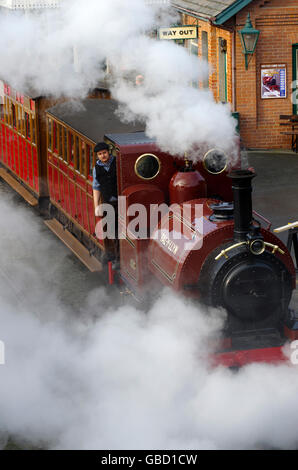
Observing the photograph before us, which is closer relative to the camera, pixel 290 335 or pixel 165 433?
pixel 165 433

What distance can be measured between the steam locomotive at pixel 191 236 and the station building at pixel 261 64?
7386 mm

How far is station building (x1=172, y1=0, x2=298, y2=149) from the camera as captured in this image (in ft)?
55.4

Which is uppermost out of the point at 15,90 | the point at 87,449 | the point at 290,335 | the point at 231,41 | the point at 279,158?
the point at 231,41

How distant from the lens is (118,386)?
677 centimetres

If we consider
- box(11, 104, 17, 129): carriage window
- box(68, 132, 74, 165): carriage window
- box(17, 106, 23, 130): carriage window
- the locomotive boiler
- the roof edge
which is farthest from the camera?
the roof edge

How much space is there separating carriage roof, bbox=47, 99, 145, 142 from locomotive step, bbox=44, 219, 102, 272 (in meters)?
1.61

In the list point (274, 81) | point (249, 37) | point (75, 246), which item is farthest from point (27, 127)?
point (274, 81)

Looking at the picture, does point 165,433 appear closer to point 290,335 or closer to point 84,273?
point 290,335

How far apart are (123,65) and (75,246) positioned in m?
3.10

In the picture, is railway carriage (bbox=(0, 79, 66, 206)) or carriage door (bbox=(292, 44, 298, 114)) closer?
railway carriage (bbox=(0, 79, 66, 206))

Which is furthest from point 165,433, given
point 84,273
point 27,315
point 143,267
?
point 84,273

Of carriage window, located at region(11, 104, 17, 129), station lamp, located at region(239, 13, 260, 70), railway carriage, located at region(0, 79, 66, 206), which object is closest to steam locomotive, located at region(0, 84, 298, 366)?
railway carriage, located at region(0, 79, 66, 206)

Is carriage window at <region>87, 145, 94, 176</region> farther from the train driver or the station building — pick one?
the station building

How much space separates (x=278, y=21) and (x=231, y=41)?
3.49 feet
